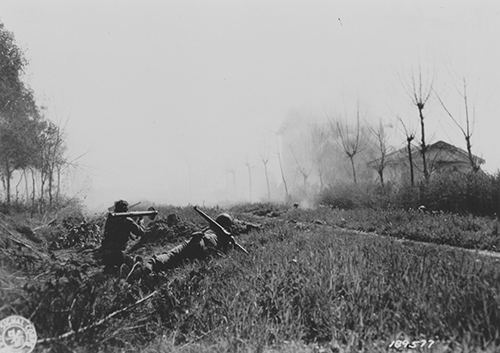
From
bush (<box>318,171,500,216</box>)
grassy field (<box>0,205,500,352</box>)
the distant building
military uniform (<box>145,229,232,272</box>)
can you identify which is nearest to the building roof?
the distant building

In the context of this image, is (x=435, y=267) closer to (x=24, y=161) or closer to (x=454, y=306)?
(x=454, y=306)

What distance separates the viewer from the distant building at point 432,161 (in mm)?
32156

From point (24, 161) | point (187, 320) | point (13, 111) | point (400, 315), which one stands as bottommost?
point (187, 320)

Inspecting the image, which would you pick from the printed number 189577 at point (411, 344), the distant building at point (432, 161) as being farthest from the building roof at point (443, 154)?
the printed number 189577 at point (411, 344)

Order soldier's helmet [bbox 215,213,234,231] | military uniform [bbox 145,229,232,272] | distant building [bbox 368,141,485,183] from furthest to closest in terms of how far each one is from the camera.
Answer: distant building [bbox 368,141,485,183]
soldier's helmet [bbox 215,213,234,231]
military uniform [bbox 145,229,232,272]

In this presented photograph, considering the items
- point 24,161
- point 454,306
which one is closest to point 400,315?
point 454,306

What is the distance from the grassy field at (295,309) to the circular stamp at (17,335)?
3.9 inches

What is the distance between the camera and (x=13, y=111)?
19297mm

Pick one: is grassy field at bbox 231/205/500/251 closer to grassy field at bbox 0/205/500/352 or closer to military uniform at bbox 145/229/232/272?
grassy field at bbox 0/205/500/352

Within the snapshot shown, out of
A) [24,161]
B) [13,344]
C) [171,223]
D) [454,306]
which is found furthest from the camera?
[24,161]

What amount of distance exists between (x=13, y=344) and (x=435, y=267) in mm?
4425

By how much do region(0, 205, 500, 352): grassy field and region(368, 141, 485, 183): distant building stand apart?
93.1 feet

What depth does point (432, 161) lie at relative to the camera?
105 ft

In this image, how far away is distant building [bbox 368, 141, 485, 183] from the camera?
32.2 m
